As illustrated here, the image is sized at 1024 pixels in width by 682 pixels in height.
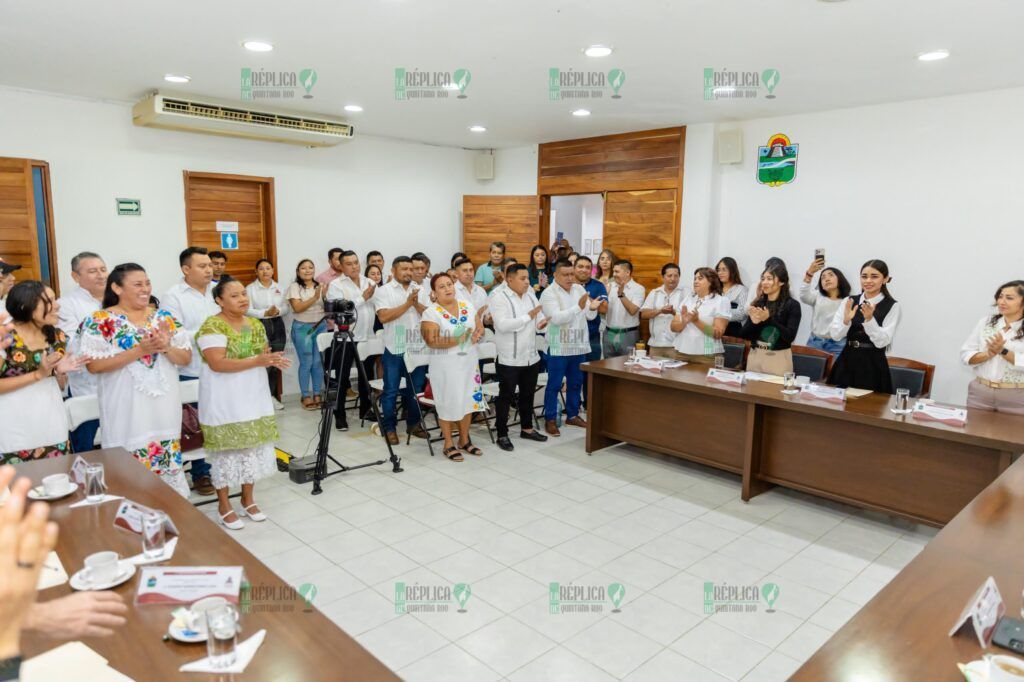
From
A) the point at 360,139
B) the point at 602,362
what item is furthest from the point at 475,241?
the point at 602,362

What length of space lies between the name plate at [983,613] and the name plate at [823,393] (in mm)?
2431

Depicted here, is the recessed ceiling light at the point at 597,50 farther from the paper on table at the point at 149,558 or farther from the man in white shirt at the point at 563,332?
the paper on table at the point at 149,558

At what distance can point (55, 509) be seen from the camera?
2.24m

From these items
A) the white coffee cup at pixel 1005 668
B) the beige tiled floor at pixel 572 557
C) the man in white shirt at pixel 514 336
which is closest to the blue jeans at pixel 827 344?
the beige tiled floor at pixel 572 557

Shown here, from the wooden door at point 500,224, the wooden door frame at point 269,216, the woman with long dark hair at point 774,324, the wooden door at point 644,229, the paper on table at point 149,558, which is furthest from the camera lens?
the wooden door at point 500,224

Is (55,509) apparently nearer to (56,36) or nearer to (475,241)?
(56,36)

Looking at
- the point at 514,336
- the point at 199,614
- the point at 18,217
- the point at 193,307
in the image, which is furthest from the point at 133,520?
the point at 18,217

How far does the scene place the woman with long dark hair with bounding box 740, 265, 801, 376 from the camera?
15.8ft

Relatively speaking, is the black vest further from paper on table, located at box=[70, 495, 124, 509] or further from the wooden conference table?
paper on table, located at box=[70, 495, 124, 509]

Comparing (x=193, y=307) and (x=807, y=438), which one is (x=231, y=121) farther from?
(x=807, y=438)

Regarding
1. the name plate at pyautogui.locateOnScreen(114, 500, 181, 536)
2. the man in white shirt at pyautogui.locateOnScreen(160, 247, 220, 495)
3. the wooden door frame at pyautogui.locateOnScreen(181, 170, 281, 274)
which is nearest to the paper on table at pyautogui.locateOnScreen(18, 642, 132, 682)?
the name plate at pyautogui.locateOnScreen(114, 500, 181, 536)

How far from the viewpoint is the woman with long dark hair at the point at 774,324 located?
15.8ft

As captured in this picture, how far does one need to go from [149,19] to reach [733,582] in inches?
175

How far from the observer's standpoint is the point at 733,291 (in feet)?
21.5
